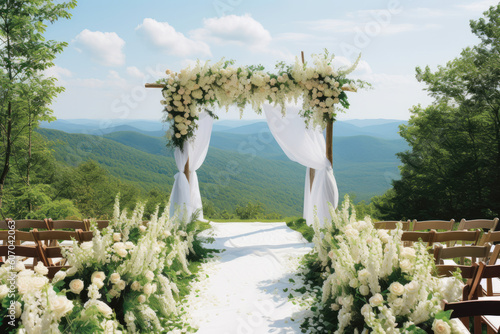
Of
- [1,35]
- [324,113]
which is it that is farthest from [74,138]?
[324,113]

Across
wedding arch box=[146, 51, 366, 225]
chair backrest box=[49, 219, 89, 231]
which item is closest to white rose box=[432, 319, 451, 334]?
chair backrest box=[49, 219, 89, 231]

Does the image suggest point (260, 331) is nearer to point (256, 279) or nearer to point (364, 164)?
point (256, 279)

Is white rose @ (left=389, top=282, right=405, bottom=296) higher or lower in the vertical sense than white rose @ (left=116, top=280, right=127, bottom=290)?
higher

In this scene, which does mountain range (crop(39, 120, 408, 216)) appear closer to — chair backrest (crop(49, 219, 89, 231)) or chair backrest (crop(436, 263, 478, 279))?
chair backrest (crop(49, 219, 89, 231))

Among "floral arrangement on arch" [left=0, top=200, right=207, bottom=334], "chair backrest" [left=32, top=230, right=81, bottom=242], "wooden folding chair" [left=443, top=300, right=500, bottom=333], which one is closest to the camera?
"wooden folding chair" [left=443, top=300, right=500, bottom=333]

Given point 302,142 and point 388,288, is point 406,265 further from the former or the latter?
point 302,142

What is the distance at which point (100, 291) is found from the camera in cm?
250

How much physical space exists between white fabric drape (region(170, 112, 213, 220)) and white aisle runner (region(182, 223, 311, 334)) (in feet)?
3.09

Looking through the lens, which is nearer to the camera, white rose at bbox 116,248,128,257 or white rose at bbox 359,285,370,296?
white rose at bbox 359,285,370,296

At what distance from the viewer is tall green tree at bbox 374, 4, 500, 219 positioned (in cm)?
1096

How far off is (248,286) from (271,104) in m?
3.76

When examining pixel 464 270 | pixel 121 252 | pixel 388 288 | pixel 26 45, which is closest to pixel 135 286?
pixel 121 252

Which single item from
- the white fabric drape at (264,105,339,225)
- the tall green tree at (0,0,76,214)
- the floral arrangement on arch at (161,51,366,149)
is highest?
the tall green tree at (0,0,76,214)

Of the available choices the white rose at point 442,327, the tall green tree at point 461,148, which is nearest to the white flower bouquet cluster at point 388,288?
the white rose at point 442,327
